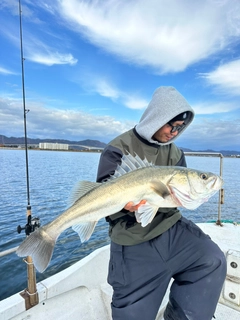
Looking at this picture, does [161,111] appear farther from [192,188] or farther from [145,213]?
[145,213]

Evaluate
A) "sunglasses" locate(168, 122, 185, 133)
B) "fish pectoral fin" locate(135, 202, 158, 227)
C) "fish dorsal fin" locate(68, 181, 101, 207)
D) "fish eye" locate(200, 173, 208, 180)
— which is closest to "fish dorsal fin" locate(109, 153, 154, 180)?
"fish dorsal fin" locate(68, 181, 101, 207)

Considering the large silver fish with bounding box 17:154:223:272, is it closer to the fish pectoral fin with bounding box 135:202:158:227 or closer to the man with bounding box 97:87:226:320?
the fish pectoral fin with bounding box 135:202:158:227

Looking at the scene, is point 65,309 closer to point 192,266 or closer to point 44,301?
point 44,301

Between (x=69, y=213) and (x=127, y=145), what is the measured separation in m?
0.96

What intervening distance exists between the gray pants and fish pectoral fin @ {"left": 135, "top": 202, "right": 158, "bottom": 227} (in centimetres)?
28

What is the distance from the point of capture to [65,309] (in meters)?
3.19

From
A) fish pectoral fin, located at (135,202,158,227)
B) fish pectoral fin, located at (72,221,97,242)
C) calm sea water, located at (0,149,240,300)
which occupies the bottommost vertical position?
calm sea water, located at (0,149,240,300)

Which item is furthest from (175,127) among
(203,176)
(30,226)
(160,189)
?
(30,226)

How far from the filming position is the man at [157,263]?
2324 millimetres

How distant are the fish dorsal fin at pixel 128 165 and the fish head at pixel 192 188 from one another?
0.31 meters

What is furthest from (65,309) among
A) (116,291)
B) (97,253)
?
(116,291)

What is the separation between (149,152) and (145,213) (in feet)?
2.65

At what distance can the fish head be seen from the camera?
239cm

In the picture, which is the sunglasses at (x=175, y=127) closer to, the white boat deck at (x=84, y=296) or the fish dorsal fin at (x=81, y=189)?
the fish dorsal fin at (x=81, y=189)
